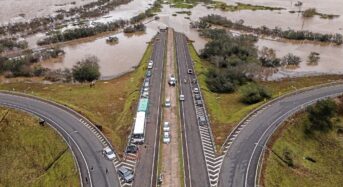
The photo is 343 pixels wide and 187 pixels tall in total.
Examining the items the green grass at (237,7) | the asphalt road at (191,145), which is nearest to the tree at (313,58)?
the asphalt road at (191,145)

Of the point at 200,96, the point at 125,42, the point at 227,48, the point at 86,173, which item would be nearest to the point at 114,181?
the point at 86,173

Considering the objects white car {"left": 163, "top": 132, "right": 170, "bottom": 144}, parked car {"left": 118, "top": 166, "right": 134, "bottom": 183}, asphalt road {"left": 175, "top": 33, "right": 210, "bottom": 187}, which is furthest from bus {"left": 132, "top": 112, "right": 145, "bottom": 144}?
parked car {"left": 118, "top": 166, "right": 134, "bottom": 183}

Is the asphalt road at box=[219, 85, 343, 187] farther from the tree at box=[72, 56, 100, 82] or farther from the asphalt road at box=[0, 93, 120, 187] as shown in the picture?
the tree at box=[72, 56, 100, 82]

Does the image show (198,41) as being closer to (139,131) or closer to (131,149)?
(139,131)

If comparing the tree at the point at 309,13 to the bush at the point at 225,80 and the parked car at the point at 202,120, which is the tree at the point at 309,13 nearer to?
the bush at the point at 225,80

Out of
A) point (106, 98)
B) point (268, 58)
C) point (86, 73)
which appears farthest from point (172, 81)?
point (268, 58)

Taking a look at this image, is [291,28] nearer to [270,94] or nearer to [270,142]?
[270,94]
